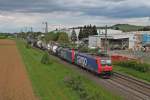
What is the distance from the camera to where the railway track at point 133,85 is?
Answer: 27694mm

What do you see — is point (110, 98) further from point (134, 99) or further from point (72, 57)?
point (72, 57)

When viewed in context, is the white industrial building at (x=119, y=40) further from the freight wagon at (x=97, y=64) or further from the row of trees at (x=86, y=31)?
the freight wagon at (x=97, y=64)

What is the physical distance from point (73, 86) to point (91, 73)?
1515cm

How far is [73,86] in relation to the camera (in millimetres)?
27094

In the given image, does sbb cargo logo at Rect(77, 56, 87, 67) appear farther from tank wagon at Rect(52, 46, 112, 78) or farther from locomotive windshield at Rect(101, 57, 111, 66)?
locomotive windshield at Rect(101, 57, 111, 66)

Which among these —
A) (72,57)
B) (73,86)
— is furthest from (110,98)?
(72,57)

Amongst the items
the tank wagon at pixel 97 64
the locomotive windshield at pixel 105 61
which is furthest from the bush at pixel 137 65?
the locomotive windshield at pixel 105 61

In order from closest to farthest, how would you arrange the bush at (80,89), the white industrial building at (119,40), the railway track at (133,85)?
the bush at (80,89)
the railway track at (133,85)
the white industrial building at (119,40)

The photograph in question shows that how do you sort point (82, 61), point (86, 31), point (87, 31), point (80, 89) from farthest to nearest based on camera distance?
point (86, 31)
point (87, 31)
point (82, 61)
point (80, 89)

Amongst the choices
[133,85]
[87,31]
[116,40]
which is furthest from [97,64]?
[87,31]

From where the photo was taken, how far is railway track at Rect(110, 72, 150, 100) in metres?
27.7

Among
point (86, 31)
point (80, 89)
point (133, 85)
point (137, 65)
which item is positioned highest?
point (86, 31)

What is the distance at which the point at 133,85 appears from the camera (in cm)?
3253

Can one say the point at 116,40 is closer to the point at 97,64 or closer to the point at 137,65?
the point at 137,65
